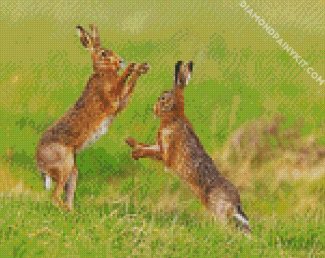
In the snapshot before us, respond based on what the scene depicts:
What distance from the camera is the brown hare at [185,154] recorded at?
12469mm

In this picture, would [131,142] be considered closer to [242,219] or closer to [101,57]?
[101,57]

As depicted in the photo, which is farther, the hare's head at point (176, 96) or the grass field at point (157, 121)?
the hare's head at point (176, 96)

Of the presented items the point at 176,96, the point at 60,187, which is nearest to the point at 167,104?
the point at 176,96

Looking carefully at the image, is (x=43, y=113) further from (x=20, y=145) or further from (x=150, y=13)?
(x=150, y=13)

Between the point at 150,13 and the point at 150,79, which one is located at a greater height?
the point at 150,13

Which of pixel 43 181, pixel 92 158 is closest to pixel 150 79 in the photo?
pixel 92 158

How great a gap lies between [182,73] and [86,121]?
0.92 m

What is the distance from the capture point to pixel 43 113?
1399cm

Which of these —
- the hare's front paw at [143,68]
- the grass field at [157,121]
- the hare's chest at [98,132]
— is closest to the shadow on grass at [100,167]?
the grass field at [157,121]

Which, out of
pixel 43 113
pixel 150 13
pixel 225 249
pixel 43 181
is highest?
pixel 150 13

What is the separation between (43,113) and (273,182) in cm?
231

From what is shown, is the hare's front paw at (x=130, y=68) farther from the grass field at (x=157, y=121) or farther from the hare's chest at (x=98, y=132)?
the grass field at (x=157, y=121)

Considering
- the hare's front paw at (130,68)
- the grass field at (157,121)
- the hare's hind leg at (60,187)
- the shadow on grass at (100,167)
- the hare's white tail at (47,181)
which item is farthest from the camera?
the shadow on grass at (100,167)

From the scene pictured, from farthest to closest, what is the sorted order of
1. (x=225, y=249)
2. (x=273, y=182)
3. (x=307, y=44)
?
(x=307, y=44)
(x=273, y=182)
(x=225, y=249)
